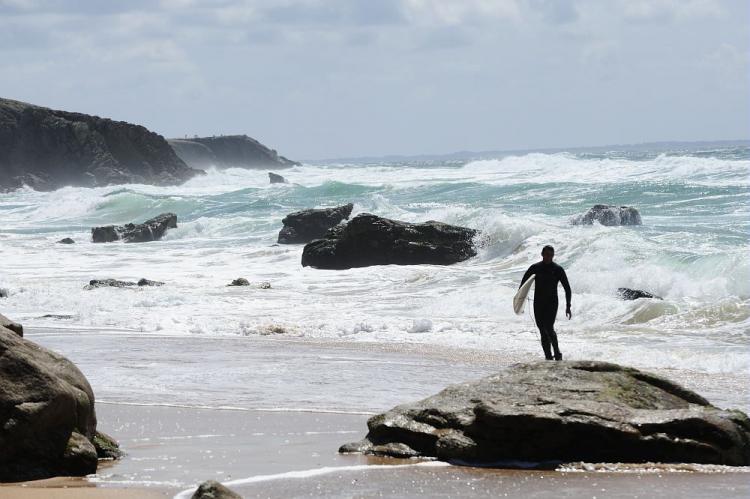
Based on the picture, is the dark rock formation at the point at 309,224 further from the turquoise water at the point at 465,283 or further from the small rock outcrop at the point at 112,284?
the small rock outcrop at the point at 112,284

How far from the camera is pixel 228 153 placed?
465 feet

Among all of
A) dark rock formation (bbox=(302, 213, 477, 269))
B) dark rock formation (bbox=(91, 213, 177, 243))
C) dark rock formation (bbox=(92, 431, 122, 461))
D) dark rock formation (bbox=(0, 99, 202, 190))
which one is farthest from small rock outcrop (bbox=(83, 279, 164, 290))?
dark rock formation (bbox=(0, 99, 202, 190))

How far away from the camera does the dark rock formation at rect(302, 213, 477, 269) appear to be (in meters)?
26.5

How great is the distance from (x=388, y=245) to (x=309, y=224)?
24.1ft

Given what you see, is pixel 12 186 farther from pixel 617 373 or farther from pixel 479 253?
pixel 617 373

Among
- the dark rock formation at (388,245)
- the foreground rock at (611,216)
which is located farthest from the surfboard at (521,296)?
the foreground rock at (611,216)

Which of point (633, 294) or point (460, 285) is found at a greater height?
point (633, 294)

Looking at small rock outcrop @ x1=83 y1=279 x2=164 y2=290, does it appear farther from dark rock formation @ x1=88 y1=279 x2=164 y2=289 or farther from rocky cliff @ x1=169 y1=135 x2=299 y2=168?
rocky cliff @ x1=169 y1=135 x2=299 y2=168

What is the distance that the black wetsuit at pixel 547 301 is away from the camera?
11156 millimetres

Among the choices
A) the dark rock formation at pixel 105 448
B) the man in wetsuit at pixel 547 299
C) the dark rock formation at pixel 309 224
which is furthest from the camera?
the dark rock formation at pixel 309 224

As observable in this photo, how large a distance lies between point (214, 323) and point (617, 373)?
32.3ft

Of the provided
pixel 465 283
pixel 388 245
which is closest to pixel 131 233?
pixel 388 245

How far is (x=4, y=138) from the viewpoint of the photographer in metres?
96.4

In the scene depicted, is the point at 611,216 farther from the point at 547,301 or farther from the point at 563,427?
the point at 563,427
